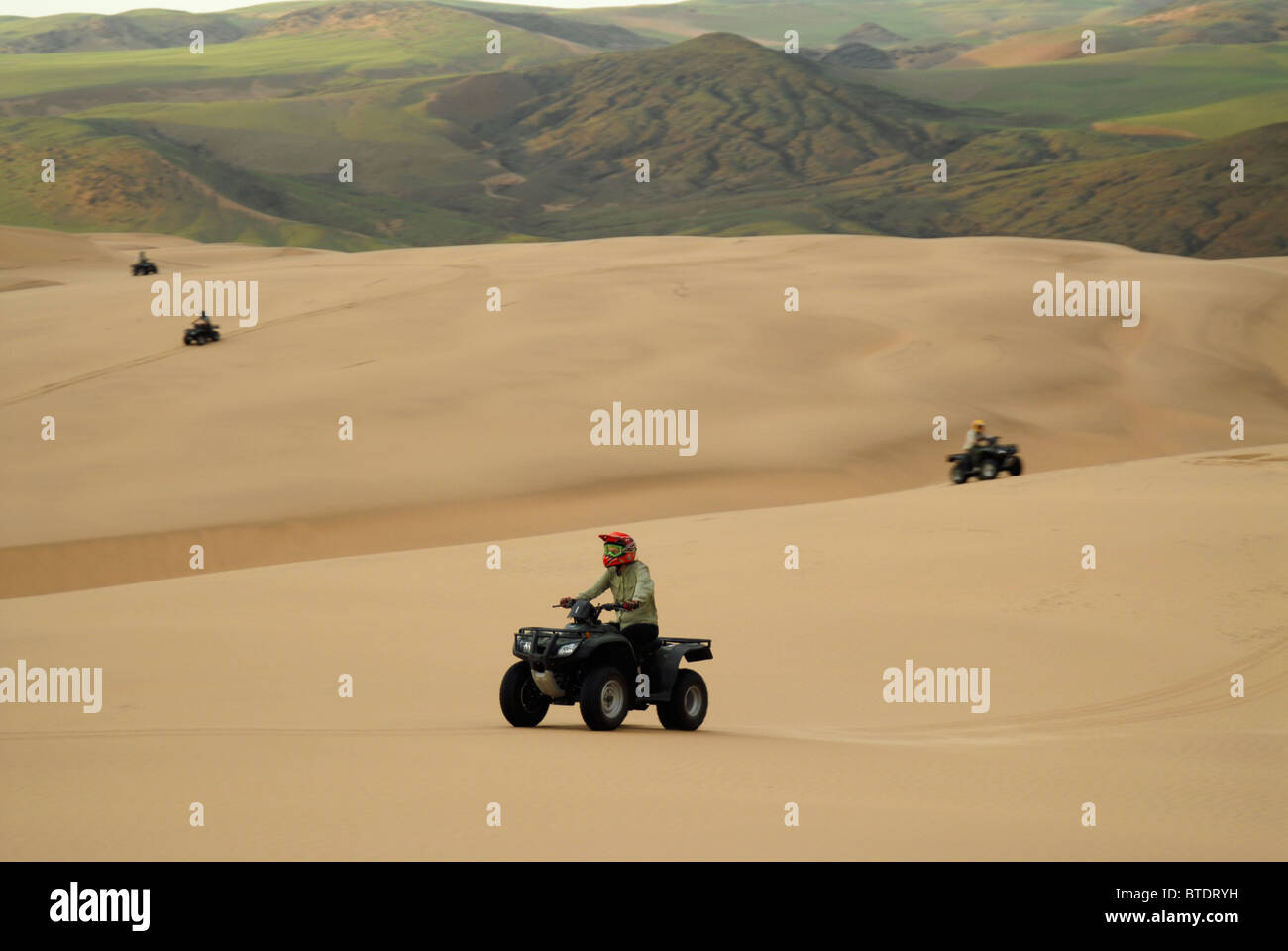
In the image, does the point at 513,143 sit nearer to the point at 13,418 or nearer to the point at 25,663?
the point at 13,418

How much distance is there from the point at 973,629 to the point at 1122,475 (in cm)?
781

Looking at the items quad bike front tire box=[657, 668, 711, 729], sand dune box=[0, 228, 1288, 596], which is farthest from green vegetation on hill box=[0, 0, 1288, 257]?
quad bike front tire box=[657, 668, 711, 729]

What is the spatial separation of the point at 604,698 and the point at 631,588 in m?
0.74

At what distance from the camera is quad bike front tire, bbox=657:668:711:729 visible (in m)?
9.80

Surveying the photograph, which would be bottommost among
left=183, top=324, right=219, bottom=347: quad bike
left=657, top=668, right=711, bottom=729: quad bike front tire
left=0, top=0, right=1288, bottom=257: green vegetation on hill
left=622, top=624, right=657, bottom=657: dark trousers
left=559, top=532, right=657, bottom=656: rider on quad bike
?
left=657, top=668, right=711, bottom=729: quad bike front tire

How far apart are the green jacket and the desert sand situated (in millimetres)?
751

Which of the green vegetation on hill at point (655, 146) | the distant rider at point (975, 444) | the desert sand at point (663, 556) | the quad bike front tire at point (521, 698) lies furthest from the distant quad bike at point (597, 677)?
the green vegetation on hill at point (655, 146)

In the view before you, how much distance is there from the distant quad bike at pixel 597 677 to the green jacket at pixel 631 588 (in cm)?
10

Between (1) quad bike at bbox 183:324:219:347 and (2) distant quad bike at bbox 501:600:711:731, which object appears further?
(1) quad bike at bbox 183:324:219:347

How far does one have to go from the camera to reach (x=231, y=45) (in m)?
175

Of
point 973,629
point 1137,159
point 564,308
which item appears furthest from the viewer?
point 1137,159

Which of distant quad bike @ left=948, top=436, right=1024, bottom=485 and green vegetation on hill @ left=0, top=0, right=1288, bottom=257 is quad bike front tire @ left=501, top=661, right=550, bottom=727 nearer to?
distant quad bike @ left=948, top=436, right=1024, bottom=485

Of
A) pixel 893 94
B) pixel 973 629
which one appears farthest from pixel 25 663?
pixel 893 94

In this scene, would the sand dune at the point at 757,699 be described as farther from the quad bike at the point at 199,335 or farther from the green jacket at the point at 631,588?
the quad bike at the point at 199,335
